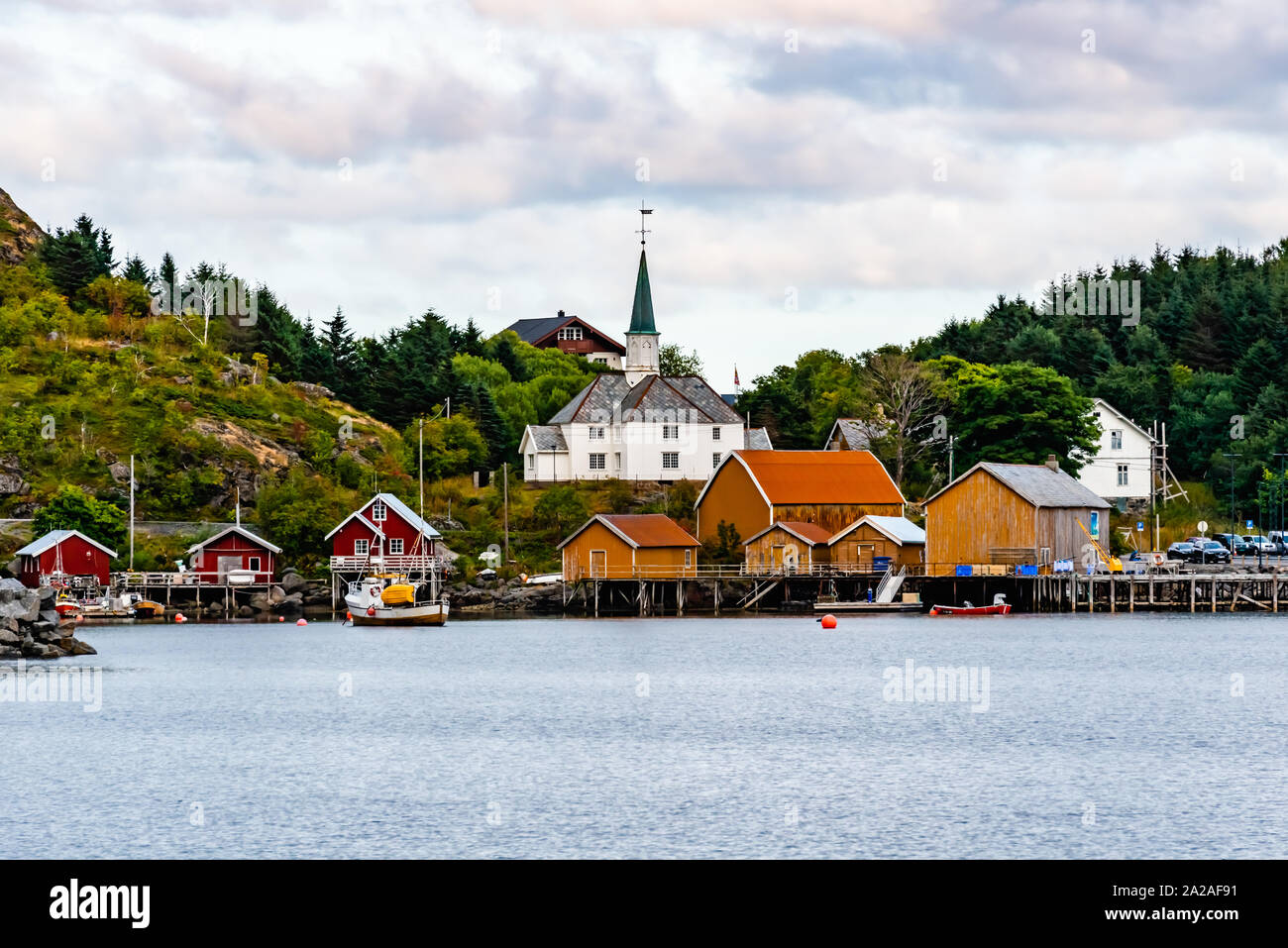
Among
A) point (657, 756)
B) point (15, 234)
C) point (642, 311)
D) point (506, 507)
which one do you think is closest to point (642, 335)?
point (642, 311)

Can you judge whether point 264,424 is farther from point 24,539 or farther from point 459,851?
point 459,851

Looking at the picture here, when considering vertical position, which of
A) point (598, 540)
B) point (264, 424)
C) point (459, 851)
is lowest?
point (459, 851)

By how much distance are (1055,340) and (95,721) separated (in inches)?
3754

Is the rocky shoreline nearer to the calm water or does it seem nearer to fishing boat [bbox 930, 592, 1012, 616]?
the calm water

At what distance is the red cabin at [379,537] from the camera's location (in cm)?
9419

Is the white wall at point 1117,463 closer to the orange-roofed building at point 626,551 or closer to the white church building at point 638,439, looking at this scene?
the white church building at point 638,439

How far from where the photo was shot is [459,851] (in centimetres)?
2948

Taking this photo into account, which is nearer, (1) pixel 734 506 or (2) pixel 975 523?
(2) pixel 975 523

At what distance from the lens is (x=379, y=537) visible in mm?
94438

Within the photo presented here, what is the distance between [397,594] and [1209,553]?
141 feet

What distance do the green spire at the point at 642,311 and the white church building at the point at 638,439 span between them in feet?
24.1

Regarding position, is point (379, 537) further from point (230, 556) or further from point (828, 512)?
point (828, 512)
